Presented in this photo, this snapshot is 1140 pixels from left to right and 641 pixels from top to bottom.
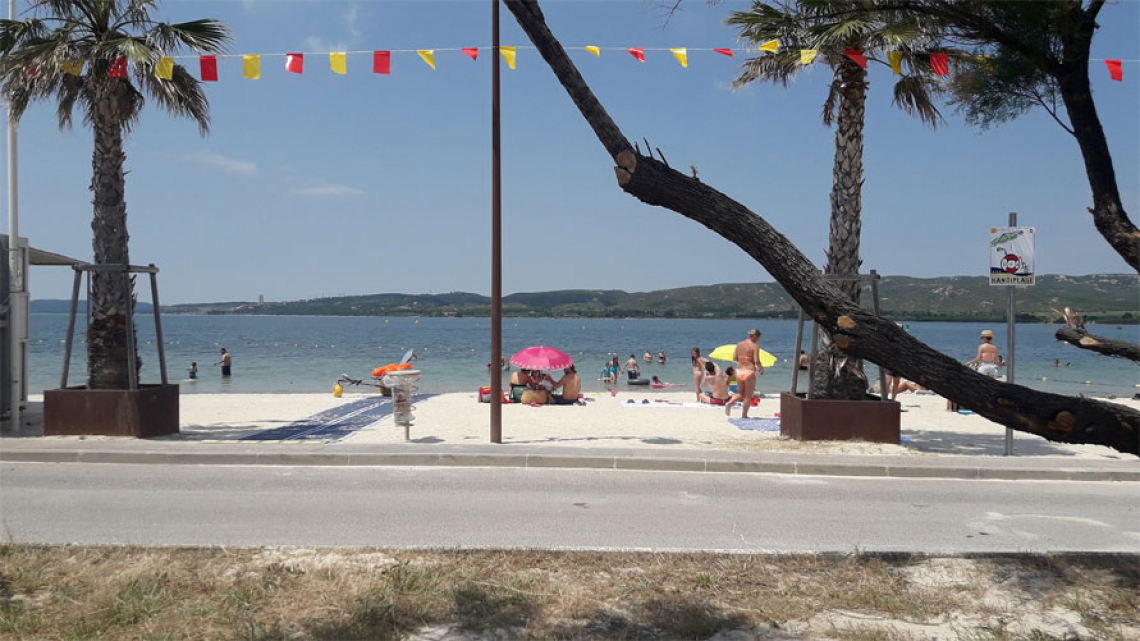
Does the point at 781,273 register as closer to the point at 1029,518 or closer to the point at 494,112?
the point at 1029,518

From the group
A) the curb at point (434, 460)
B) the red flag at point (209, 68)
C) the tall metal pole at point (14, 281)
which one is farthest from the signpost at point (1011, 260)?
the tall metal pole at point (14, 281)

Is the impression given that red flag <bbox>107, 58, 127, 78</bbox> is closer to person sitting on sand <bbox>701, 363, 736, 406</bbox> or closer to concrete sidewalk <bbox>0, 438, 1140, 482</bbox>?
concrete sidewalk <bbox>0, 438, 1140, 482</bbox>

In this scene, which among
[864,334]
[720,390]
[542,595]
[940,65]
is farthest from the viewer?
[720,390]

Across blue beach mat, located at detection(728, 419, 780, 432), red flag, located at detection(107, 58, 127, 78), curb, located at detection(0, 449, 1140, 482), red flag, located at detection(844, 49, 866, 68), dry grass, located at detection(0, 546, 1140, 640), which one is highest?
red flag, located at detection(844, 49, 866, 68)

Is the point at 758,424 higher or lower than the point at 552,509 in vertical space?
lower

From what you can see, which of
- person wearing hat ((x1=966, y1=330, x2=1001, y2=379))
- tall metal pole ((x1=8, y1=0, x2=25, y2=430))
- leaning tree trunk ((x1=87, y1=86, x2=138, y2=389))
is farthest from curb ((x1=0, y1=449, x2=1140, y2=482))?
person wearing hat ((x1=966, y1=330, x2=1001, y2=379))

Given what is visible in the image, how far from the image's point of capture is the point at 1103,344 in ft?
14.5

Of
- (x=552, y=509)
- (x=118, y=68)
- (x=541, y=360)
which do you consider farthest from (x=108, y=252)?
(x=541, y=360)

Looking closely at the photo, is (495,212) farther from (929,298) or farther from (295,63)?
(929,298)

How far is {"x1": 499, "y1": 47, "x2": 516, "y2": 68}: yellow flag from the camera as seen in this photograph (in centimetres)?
1198

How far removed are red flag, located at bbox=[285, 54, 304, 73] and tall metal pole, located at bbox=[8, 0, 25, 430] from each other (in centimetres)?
453

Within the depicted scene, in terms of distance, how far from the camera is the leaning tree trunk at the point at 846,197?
12078 millimetres

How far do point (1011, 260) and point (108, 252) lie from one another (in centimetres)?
1331

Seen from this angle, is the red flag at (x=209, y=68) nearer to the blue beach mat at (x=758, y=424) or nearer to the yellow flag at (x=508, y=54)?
the yellow flag at (x=508, y=54)
